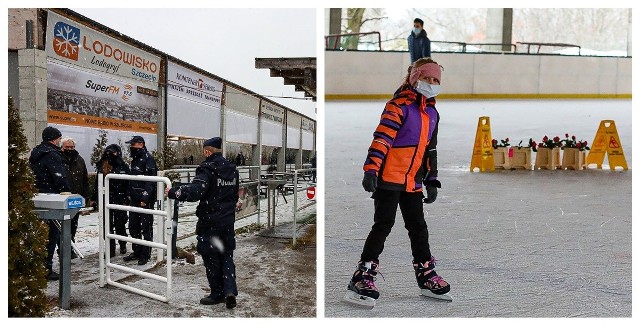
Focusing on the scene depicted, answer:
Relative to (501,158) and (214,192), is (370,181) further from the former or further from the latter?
(501,158)

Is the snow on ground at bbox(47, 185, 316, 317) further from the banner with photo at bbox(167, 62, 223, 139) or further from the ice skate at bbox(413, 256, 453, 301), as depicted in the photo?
the ice skate at bbox(413, 256, 453, 301)

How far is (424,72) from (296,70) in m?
0.57

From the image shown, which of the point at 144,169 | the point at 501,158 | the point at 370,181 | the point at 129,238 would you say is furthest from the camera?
the point at 501,158

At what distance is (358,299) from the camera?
2682 millimetres

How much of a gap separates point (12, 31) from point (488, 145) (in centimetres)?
521

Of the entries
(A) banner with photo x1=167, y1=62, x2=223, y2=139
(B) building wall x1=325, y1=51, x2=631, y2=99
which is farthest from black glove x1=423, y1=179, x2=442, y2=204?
(B) building wall x1=325, y1=51, x2=631, y2=99

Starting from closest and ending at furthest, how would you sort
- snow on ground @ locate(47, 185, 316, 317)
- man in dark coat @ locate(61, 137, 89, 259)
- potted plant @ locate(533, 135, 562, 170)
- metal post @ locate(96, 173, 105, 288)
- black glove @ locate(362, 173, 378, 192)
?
1. black glove @ locate(362, 173, 378, 192)
2. snow on ground @ locate(47, 185, 316, 317)
3. man in dark coat @ locate(61, 137, 89, 259)
4. metal post @ locate(96, 173, 105, 288)
5. potted plant @ locate(533, 135, 562, 170)

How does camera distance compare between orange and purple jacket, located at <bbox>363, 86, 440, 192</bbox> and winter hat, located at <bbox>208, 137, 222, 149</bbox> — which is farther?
winter hat, located at <bbox>208, 137, 222, 149</bbox>

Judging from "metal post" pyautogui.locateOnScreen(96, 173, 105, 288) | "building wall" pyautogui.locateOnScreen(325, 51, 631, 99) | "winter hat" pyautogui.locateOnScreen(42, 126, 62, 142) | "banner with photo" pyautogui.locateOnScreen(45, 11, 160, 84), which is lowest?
"metal post" pyautogui.locateOnScreen(96, 173, 105, 288)

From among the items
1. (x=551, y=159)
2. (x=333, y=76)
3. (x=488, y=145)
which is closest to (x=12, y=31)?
(x=488, y=145)

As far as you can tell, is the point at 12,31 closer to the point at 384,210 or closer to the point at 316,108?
the point at 316,108

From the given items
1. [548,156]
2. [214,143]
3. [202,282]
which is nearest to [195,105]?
[214,143]

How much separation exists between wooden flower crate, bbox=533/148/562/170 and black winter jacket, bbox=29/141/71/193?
17.8 feet

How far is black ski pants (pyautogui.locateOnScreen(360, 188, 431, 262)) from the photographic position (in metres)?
2.60
